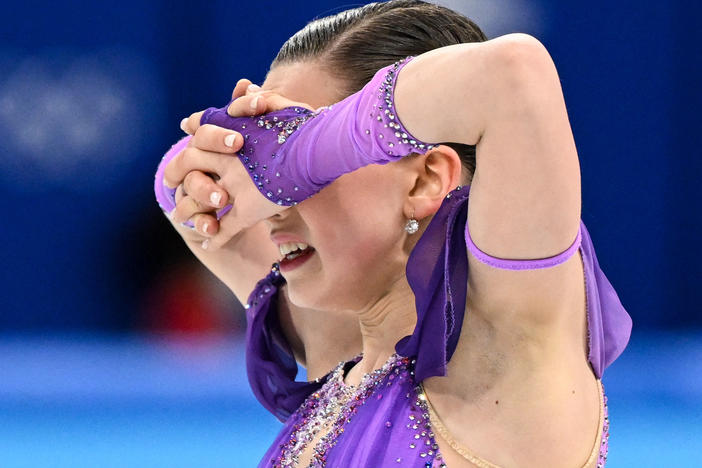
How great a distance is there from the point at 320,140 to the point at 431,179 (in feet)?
0.85

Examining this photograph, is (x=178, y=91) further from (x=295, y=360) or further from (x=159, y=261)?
(x=295, y=360)

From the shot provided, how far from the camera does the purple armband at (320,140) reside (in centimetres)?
101

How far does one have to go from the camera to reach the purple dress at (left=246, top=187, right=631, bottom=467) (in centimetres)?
111

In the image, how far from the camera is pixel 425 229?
4.18 feet

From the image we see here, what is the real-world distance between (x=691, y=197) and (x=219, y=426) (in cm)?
252

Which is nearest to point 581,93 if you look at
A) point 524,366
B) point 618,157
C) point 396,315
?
point 618,157

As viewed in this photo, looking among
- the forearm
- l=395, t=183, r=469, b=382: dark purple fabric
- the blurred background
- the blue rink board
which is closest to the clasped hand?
l=395, t=183, r=469, b=382: dark purple fabric

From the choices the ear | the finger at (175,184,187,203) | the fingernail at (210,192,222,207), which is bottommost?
the ear

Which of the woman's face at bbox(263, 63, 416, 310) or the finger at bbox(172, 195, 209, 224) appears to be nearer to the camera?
the woman's face at bbox(263, 63, 416, 310)

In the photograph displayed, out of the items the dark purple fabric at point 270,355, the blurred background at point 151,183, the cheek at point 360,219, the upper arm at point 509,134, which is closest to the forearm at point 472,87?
the upper arm at point 509,134

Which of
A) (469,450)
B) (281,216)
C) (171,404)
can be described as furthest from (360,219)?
(171,404)

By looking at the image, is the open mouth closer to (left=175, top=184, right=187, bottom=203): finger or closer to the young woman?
the young woman

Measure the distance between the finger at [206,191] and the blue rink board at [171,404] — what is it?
2.29 m

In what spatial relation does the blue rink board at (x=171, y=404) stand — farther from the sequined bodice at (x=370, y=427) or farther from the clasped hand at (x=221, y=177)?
the clasped hand at (x=221, y=177)
